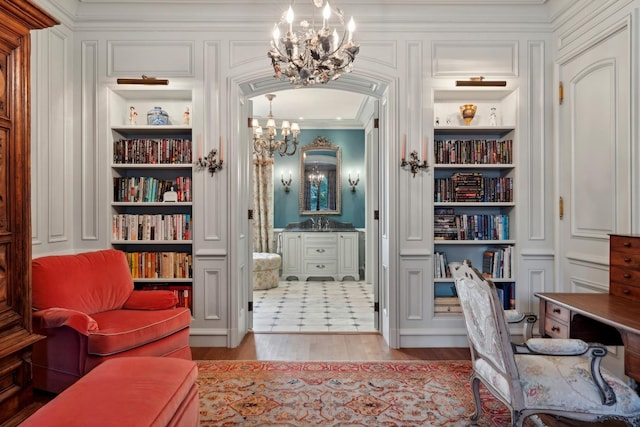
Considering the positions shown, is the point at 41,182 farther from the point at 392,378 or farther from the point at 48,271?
the point at 392,378

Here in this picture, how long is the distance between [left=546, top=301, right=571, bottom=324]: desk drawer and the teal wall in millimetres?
5714

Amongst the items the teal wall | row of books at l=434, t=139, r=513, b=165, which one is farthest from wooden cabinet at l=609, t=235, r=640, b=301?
the teal wall

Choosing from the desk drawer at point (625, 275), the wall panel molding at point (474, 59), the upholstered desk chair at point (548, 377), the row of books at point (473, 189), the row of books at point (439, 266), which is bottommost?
the upholstered desk chair at point (548, 377)

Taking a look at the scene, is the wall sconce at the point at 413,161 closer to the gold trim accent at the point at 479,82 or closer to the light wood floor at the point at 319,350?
the gold trim accent at the point at 479,82

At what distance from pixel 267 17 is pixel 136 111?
160 centimetres

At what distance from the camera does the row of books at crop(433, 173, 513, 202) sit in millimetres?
3938

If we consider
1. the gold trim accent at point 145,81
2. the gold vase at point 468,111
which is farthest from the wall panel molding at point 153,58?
the gold vase at point 468,111

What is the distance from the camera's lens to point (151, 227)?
393cm

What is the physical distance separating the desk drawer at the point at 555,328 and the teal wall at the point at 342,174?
5.70 meters

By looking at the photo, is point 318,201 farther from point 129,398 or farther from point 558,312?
point 129,398

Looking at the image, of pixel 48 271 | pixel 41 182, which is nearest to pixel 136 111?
pixel 41 182

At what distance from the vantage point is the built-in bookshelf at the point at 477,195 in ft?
12.8

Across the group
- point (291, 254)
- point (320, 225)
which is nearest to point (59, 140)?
point (291, 254)

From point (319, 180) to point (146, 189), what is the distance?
451cm
